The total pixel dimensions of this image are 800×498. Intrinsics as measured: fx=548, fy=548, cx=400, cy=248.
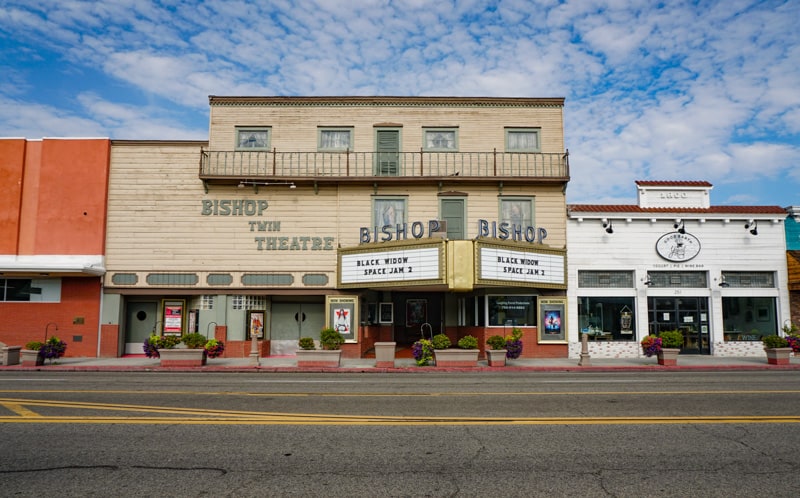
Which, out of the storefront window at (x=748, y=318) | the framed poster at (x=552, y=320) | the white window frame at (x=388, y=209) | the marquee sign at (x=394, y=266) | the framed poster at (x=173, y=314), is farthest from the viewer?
the white window frame at (x=388, y=209)

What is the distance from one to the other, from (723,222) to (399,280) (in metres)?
15.2

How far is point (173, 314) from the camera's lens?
24.4m

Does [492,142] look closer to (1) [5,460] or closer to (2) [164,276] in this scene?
(2) [164,276]

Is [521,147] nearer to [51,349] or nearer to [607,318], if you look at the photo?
[607,318]

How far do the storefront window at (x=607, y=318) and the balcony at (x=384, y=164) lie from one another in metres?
5.94

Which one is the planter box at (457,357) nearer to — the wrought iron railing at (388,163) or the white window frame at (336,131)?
the wrought iron railing at (388,163)

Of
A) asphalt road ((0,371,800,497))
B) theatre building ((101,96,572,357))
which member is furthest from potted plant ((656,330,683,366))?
asphalt road ((0,371,800,497))

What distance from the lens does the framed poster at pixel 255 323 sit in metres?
23.9

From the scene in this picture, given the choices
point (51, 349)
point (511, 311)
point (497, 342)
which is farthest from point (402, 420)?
point (51, 349)

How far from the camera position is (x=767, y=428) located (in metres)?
8.80

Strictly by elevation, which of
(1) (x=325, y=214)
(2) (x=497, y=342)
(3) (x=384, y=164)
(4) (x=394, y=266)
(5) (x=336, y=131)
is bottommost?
(2) (x=497, y=342)

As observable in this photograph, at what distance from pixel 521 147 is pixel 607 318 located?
8.64 meters

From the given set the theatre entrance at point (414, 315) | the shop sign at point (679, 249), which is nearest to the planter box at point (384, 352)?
the theatre entrance at point (414, 315)

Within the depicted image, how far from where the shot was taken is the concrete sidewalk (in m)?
19.2
